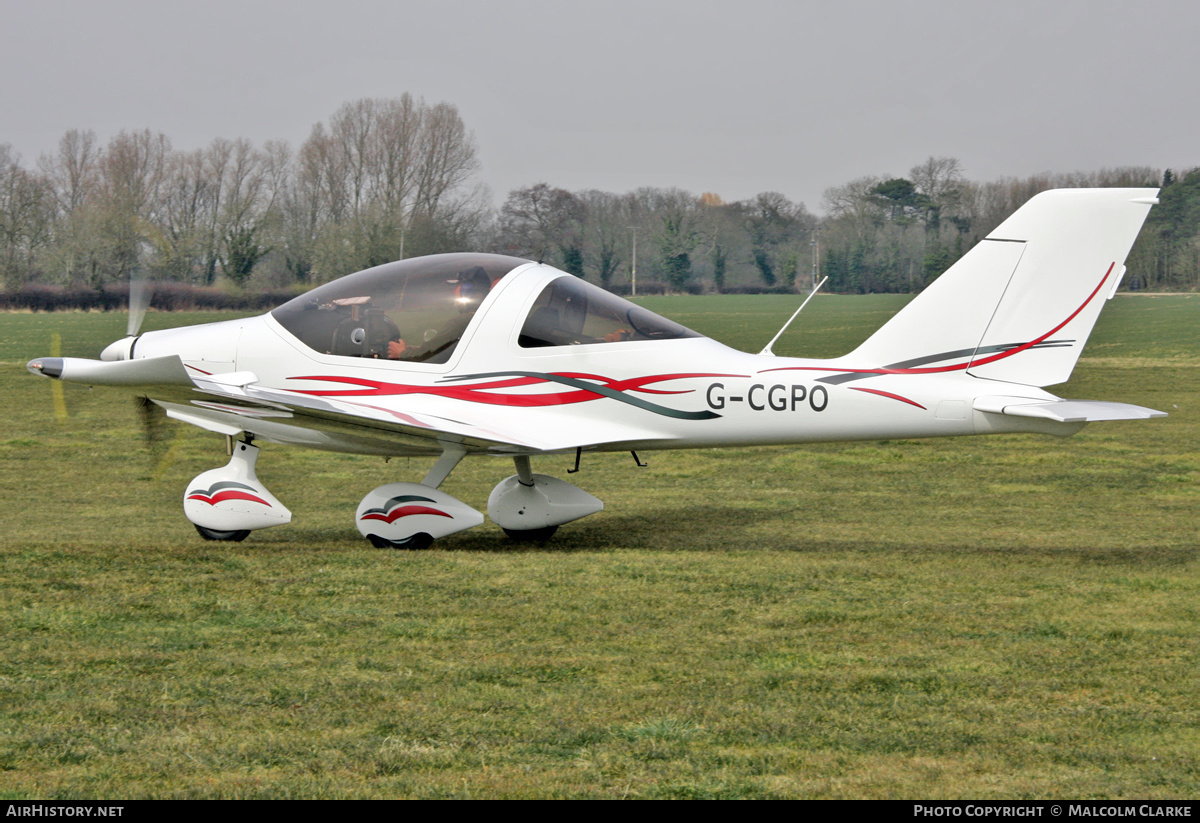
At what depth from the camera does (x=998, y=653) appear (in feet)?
20.2

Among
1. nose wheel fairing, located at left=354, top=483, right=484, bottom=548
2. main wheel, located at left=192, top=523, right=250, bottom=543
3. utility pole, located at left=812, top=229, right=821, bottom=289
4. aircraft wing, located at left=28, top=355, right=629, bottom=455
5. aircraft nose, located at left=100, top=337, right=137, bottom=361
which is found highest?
utility pole, located at left=812, top=229, right=821, bottom=289

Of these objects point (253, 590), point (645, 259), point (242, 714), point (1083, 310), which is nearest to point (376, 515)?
point (253, 590)

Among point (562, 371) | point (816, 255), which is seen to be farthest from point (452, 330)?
point (816, 255)

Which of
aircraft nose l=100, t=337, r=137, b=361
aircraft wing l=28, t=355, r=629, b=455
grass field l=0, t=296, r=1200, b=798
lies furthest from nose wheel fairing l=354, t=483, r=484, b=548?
aircraft nose l=100, t=337, r=137, b=361

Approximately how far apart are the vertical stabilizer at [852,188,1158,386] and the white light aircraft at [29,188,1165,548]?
→ 14 mm

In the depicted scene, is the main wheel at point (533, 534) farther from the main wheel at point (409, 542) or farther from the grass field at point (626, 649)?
the main wheel at point (409, 542)

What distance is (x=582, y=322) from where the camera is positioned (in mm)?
9141

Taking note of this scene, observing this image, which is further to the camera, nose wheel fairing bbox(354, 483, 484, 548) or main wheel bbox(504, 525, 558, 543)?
main wheel bbox(504, 525, 558, 543)

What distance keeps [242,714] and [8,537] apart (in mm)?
5686

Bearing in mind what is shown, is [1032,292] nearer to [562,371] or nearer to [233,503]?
[562,371]

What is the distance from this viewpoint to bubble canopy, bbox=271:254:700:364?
9.12 m

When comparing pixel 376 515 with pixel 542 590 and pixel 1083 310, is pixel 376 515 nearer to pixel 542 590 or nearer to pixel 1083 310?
pixel 542 590

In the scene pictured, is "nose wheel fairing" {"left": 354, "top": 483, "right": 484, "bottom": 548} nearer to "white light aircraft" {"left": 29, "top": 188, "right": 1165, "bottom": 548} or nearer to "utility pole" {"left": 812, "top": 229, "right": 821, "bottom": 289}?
"white light aircraft" {"left": 29, "top": 188, "right": 1165, "bottom": 548}

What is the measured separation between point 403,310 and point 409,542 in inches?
73.2
